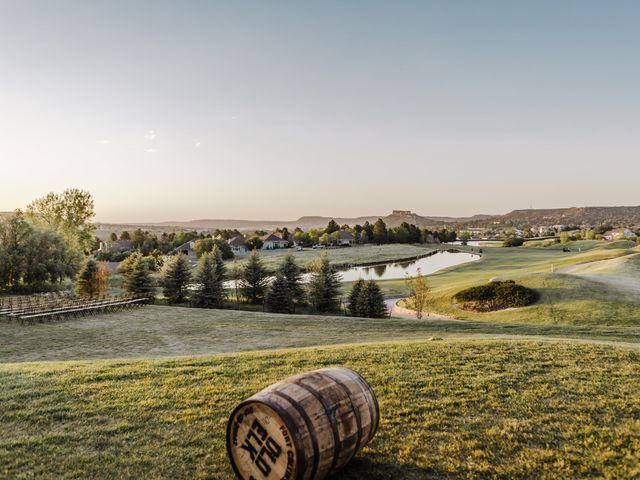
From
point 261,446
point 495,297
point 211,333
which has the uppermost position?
point 261,446

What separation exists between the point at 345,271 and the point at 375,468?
76929 mm

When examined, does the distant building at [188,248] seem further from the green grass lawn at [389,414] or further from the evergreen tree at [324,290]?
Result: the green grass lawn at [389,414]

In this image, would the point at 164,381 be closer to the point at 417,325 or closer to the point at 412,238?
the point at 417,325

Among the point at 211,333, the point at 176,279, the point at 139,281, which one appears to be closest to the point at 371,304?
the point at 211,333

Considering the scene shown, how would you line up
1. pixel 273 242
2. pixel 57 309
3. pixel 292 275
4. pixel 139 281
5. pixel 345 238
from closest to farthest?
pixel 57 309
pixel 139 281
pixel 292 275
pixel 273 242
pixel 345 238

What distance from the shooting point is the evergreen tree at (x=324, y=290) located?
38.3 meters

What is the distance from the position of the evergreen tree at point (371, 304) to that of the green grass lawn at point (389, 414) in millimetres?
23608

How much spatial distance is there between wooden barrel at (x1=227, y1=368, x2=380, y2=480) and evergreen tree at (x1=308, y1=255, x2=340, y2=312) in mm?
33299

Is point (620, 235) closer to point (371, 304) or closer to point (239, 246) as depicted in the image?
point (239, 246)

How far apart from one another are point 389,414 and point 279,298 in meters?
31.1

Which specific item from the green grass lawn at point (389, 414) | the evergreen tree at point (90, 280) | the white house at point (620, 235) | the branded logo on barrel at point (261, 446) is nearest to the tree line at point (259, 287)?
the evergreen tree at point (90, 280)

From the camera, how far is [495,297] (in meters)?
36.7

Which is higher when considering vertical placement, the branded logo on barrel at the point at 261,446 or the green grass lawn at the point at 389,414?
the branded logo on barrel at the point at 261,446

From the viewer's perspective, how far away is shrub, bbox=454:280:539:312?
35.3 metres
